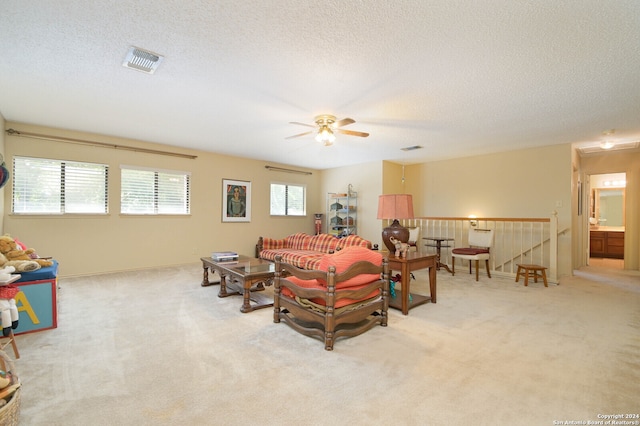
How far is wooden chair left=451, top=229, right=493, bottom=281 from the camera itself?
5.08 m

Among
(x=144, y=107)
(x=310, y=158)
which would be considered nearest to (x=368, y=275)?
(x=144, y=107)

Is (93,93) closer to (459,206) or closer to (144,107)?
(144,107)

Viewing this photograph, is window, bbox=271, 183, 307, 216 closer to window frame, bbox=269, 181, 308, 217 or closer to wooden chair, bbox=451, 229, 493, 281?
window frame, bbox=269, 181, 308, 217

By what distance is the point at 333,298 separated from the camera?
7.75 ft

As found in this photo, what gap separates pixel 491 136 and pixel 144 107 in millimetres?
5349

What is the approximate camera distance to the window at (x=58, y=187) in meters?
4.42

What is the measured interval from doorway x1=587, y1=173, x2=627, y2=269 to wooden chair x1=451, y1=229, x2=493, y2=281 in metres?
3.87

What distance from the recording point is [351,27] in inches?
81.4

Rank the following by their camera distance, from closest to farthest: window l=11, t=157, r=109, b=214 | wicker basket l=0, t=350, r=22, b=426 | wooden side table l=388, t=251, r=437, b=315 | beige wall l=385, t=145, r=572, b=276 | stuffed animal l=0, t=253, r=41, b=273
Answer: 1. wicker basket l=0, t=350, r=22, b=426
2. stuffed animal l=0, t=253, r=41, b=273
3. wooden side table l=388, t=251, r=437, b=315
4. window l=11, t=157, r=109, b=214
5. beige wall l=385, t=145, r=572, b=276

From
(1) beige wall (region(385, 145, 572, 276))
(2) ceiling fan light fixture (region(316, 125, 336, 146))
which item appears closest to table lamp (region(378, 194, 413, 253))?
(2) ceiling fan light fixture (region(316, 125, 336, 146))

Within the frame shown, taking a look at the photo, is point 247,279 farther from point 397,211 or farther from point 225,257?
point 397,211

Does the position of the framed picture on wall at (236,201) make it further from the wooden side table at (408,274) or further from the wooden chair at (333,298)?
the wooden side table at (408,274)

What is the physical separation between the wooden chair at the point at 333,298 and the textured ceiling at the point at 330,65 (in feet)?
5.88

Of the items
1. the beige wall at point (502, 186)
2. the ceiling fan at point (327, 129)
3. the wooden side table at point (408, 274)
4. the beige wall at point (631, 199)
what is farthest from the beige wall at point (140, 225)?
the beige wall at point (631, 199)
